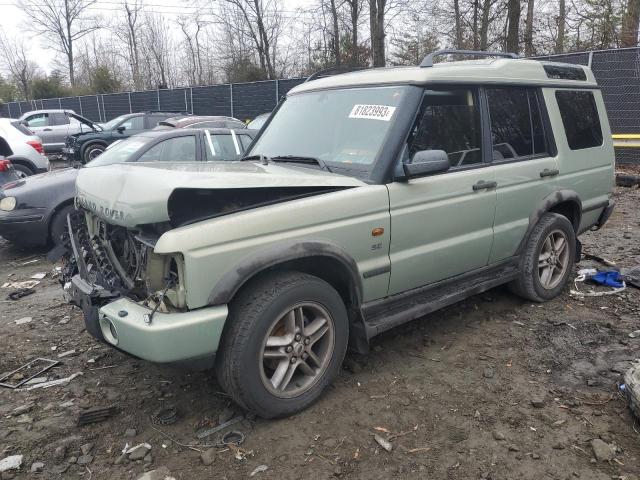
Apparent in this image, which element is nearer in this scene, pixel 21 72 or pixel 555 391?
pixel 555 391

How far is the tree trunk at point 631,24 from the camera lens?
17578mm

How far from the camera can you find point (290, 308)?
295cm

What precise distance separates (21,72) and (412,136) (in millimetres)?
58552

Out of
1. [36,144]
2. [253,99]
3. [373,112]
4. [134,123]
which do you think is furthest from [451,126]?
[253,99]

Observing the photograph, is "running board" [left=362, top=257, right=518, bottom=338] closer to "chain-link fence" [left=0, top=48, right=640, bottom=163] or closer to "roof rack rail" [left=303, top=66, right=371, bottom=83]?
"roof rack rail" [left=303, top=66, right=371, bottom=83]

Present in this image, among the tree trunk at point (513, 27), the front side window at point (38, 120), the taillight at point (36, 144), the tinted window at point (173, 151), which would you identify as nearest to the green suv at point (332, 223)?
the tinted window at point (173, 151)

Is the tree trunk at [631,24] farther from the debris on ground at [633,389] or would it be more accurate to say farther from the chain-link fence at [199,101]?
the debris on ground at [633,389]

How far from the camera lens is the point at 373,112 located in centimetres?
357

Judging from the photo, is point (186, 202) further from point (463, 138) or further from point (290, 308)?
point (463, 138)

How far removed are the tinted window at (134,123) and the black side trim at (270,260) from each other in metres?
14.8

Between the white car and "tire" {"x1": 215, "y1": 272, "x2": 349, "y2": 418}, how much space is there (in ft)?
30.1

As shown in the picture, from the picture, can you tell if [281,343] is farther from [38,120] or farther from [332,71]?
[38,120]

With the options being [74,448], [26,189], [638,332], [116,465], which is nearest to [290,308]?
[116,465]

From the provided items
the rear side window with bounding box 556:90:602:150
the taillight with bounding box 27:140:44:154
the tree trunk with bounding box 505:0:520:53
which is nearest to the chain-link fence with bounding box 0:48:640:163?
the tree trunk with bounding box 505:0:520:53
